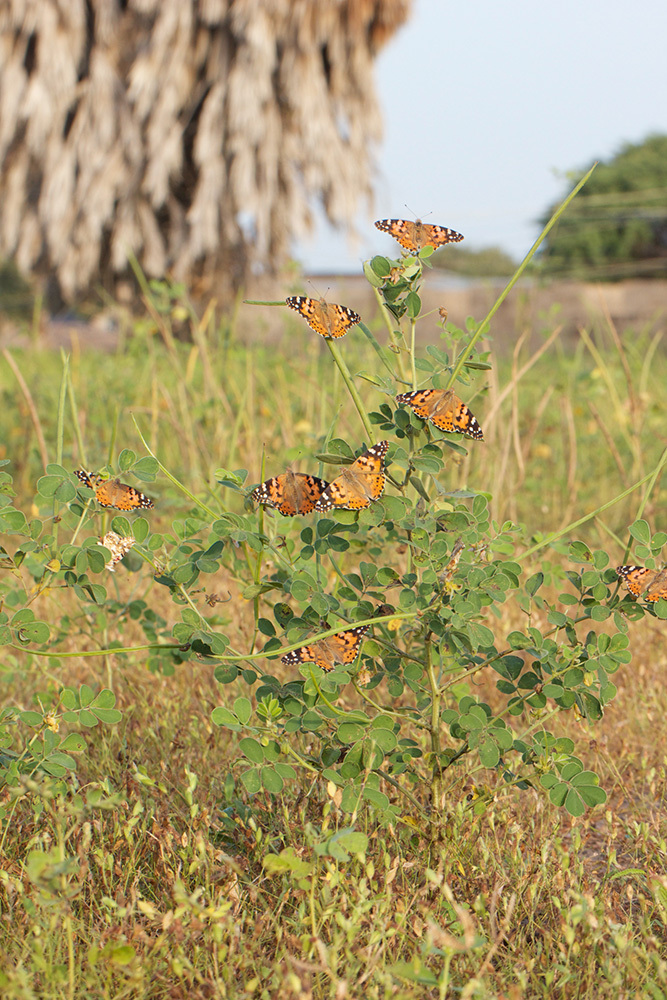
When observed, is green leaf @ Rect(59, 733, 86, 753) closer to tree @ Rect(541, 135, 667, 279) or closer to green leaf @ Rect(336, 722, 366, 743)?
green leaf @ Rect(336, 722, 366, 743)

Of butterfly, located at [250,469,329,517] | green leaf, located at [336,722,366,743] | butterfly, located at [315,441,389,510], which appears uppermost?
butterfly, located at [315,441,389,510]

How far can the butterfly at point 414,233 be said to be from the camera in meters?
1.26

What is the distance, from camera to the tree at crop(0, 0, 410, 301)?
882 centimetres

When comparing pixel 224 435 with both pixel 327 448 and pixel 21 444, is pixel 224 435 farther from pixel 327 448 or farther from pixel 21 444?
pixel 327 448

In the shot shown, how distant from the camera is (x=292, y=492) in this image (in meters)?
1.18

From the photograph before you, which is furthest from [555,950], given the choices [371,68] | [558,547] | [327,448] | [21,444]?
[371,68]

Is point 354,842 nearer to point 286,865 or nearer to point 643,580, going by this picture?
point 286,865

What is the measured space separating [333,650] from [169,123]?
9096 mm

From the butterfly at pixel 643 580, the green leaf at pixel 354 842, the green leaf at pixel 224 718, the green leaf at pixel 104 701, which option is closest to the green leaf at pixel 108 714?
the green leaf at pixel 104 701

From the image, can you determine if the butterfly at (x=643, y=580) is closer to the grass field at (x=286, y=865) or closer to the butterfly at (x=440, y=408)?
the grass field at (x=286, y=865)

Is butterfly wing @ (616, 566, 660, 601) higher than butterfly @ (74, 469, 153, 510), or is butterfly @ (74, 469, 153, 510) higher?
butterfly @ (74, 469, 153, 510)

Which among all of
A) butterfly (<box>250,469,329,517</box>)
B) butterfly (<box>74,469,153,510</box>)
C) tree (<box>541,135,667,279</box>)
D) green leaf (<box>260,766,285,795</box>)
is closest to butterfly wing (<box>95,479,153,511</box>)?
butterfly (<box>74,469,153,510</box>)

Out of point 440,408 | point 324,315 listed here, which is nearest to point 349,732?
point 440,408

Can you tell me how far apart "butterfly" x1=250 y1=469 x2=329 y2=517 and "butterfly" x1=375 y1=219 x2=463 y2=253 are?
15.5 inches
